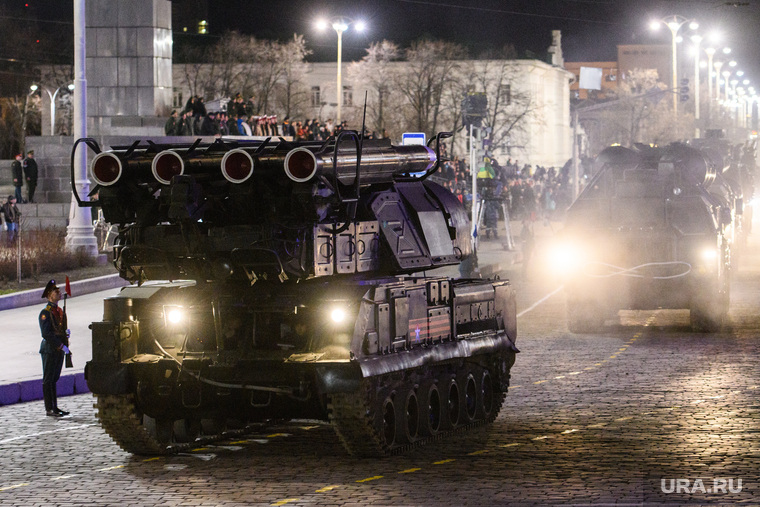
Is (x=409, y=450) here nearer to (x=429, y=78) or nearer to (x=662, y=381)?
(x=662, y=381)

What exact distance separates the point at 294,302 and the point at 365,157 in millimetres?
1347

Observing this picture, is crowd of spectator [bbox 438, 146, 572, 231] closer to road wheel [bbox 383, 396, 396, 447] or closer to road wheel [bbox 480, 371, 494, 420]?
road wheel [bbox 480, 371, 494, 420]

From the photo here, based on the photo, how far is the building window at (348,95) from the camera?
316 ft

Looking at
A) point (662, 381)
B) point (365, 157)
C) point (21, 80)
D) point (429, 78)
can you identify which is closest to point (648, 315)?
point (662, 381)

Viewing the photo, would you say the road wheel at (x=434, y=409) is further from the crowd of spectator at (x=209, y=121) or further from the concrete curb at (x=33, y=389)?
the crowd of spectator at (x=209, y=121)

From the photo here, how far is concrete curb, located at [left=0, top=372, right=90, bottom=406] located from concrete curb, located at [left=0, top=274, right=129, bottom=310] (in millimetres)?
7679

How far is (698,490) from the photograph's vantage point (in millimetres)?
9969

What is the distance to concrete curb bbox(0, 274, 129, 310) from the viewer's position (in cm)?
2342

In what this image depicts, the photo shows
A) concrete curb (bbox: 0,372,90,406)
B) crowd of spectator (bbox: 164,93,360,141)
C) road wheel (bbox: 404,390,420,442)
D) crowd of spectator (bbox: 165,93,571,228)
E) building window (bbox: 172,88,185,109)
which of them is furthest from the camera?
building window (bbox: 172,88,185,109)

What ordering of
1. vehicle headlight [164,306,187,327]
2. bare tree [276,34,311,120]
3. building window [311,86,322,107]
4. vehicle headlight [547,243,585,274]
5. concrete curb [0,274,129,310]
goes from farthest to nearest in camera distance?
building window [311,86,322,107] < bare tree [276,34,311,120] < concrete curb [0,274,129,310] < vehicle headlight [547,243,585,274] < vehicle headlight [164,306,187,327]

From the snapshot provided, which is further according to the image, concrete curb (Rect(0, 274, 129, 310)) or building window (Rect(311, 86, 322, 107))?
building window (Rect(311, 86, 322, 107))

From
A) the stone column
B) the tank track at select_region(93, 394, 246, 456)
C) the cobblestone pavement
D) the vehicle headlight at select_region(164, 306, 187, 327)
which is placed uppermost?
the stone column

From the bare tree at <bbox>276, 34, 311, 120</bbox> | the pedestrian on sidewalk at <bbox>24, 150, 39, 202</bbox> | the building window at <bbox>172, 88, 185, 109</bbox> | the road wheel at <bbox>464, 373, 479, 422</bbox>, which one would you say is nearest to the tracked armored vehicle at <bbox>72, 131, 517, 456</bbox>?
the road wheel at <bbox>464, 373, 479, 422</bbox>

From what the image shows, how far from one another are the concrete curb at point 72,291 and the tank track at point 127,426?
1185cm
